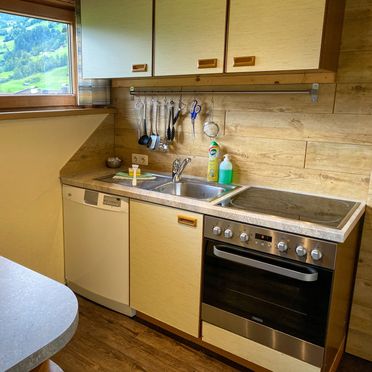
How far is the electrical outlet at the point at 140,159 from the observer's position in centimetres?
279

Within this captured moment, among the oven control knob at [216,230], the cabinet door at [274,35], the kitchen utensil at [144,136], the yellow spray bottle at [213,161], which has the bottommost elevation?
the oven control knob at [216,230]

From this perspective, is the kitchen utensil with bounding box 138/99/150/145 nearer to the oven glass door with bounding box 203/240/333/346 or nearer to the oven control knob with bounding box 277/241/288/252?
the oven glass door with bounding box 203/240/333/346

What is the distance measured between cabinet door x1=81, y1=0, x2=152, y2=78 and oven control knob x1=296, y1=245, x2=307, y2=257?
130 centimetres

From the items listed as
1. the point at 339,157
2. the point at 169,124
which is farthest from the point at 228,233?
the point at 169,124

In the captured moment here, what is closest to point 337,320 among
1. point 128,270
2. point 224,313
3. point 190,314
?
point 224,313

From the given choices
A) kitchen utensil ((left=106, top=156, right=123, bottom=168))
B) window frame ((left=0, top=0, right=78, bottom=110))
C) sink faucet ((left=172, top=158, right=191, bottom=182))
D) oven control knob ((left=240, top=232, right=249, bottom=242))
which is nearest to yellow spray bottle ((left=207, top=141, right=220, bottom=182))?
sink faucet ((left=172, top=158, right=191, bottom=182))

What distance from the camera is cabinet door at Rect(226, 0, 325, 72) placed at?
167cm

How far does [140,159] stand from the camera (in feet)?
9.24

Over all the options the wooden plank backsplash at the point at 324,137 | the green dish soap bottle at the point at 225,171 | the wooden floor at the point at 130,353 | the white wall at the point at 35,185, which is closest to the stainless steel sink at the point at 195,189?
the green dish soap bottle at the point at 225,171

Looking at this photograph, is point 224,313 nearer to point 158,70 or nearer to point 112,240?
point 112,240

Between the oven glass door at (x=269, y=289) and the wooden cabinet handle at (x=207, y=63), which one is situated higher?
the wooden cabinet handle at (x=207, y=63)

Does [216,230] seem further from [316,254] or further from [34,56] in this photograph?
[34,56]

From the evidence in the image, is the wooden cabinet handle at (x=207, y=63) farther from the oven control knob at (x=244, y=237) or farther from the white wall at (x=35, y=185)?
the white wall at (x=35, y=185)

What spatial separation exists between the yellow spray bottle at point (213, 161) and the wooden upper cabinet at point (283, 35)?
0.56m
